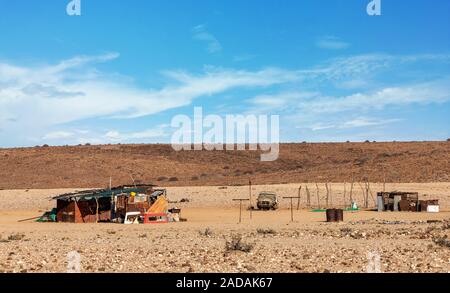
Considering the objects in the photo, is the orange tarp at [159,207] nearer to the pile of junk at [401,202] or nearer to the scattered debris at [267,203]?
the scattered debris at [267,203]

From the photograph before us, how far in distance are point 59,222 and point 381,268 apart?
27301 mm

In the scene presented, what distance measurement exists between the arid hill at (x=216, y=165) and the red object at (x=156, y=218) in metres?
41.5

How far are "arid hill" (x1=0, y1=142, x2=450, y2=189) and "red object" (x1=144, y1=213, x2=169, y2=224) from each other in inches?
1634

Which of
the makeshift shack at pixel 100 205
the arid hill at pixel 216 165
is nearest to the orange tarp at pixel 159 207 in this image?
the makeshift shack at pixel 100 205

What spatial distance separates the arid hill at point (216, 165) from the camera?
80500 mm

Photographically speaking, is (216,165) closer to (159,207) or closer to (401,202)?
(401,202)

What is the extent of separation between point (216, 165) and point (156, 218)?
65.6 meters

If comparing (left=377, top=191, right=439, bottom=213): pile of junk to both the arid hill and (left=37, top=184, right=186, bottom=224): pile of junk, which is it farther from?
the arid hill

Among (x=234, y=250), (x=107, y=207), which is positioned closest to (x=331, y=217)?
(x=107, y=207)

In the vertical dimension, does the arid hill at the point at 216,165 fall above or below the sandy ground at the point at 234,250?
above

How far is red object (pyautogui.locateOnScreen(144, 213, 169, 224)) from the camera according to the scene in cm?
3703

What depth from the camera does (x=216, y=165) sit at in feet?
338

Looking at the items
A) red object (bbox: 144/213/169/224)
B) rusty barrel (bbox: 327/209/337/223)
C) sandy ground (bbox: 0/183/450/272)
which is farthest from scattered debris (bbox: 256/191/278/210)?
sandy ground (bbox: 0/183/450/272)
